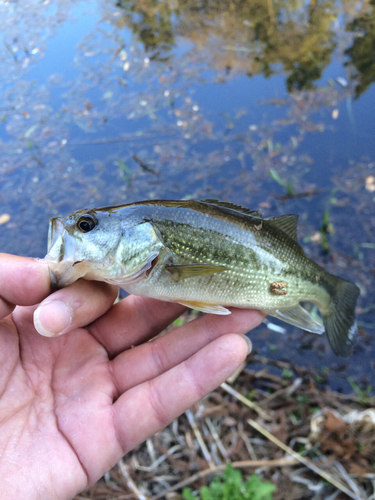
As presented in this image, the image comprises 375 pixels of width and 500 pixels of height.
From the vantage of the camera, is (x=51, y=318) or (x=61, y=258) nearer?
(x=51, y=318)

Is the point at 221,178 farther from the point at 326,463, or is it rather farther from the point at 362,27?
the point at 362,27

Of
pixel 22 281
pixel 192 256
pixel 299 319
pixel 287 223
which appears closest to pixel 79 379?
pixel 22 281

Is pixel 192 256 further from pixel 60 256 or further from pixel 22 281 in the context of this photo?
pixel 22 281

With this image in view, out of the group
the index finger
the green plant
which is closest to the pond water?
the green plant

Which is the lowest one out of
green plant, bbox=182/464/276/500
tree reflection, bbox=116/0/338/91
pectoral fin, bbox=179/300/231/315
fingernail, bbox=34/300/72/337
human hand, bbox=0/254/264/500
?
green plant, bbox=182/464/276/500

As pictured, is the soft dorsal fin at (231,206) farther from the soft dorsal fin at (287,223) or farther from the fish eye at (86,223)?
the fish eye at (86,223)

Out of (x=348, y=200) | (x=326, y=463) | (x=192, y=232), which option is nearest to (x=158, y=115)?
(x=348, y=200)

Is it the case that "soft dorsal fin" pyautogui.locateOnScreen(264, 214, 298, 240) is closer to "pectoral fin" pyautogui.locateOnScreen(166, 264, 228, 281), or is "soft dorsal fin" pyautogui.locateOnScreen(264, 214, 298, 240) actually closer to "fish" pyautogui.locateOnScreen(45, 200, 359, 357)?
"fish" pyautogui.locateOnScreen(45, 200, 359, 357)
